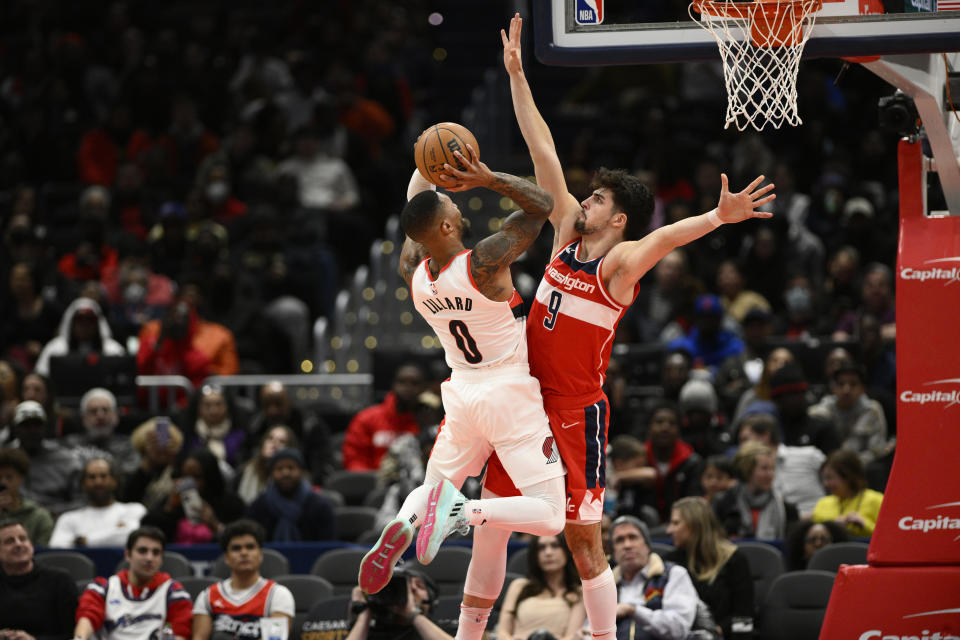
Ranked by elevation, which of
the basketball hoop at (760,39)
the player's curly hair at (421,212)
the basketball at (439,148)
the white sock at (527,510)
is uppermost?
the basketball hoop at (760,39)

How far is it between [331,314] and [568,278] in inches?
354

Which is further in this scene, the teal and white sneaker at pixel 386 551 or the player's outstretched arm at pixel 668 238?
the player's outstretched arm at pixel 668 238

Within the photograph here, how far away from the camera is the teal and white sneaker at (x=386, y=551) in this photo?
6832 mm

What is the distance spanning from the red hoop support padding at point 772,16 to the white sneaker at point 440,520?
2.81m

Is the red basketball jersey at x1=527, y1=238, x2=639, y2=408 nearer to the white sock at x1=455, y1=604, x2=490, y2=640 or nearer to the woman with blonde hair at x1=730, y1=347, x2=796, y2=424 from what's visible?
the white sock at x1=455, y1=604, x2=490, y2=640

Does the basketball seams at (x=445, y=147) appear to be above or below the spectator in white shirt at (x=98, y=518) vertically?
above

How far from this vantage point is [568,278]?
7461mm

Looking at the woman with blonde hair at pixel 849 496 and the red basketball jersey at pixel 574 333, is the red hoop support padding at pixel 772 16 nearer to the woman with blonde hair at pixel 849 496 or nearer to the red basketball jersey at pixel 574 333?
the red basketball jersey at pixel 574 333

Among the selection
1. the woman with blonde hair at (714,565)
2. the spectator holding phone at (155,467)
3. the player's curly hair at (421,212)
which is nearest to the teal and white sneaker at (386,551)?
the player's curly hair at (421,212)

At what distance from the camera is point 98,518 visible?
11.5 metres

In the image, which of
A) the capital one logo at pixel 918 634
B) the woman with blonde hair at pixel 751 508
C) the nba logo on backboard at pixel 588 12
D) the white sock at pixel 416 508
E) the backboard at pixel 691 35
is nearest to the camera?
the white sock at pixel 416 508

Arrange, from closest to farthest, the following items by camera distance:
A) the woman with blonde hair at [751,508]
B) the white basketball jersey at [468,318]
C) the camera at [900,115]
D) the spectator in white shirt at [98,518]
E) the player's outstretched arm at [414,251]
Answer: the white basketball jersey at [468,318] < the player's outstretched arm at [414,251] < the camera at [900,115] < the woman with blonde hair at [751,508] < the spectator in white shirt at [98,518]

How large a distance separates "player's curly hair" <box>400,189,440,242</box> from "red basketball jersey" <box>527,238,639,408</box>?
748 millimetres

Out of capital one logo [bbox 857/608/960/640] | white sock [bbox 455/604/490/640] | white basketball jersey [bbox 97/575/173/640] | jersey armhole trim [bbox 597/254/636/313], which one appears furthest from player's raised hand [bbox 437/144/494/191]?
white basketball jersey [bbox 97/575/173/640]
